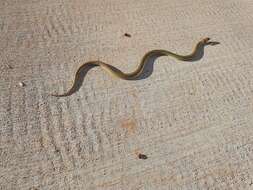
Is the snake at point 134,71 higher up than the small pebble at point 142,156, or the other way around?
the snake at point 134,71

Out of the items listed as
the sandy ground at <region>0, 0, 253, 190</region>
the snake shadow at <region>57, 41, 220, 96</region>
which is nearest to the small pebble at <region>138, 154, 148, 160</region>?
the sandy ground at <region>0, 0, 253, 190</region>

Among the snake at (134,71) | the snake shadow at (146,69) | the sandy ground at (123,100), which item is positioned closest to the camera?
the sandy ground at (123,100)

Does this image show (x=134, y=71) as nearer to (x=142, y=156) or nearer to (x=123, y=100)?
(x=123, y=100)

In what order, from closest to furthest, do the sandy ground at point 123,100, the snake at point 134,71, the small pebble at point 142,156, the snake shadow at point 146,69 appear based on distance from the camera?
the sandy ground at point 123,100
the small pebble at point 142,156
the snake shadow at point 146,69
the snake at point 134,71

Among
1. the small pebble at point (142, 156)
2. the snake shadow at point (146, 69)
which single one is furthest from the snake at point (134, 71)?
the small pebble at point (142, 156)

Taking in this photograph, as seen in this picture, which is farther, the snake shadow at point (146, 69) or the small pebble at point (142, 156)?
the snake shadow at point (146, 69)

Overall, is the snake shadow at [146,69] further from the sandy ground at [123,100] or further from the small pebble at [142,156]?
the small pebble at [142,156]

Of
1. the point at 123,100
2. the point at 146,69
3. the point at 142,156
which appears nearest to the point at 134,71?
the point at 146,69

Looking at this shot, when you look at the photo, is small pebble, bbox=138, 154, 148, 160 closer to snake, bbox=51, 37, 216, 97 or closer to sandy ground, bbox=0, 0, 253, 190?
sandy ground, bbox=0, 0, 253, 190
